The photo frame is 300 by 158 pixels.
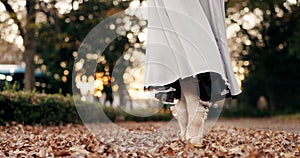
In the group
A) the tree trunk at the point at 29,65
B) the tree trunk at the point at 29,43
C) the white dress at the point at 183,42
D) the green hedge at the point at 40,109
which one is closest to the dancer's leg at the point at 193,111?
the white dress at the point at 183,42

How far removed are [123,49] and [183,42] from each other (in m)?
21.9

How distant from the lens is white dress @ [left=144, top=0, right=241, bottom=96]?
506cm

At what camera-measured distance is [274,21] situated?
27797 millimetres

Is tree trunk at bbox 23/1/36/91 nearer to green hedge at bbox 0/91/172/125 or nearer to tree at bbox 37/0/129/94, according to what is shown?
tree at bbox 37/0/129/94

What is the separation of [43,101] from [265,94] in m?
20.8

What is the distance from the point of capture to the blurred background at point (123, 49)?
776 inches

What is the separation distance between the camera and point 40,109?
12.7 metres

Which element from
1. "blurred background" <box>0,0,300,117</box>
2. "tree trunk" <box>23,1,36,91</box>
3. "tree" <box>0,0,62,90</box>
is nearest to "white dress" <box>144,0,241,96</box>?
"blurred background" <box>0,0,300,117</box>

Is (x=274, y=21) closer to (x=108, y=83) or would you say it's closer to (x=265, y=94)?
(x=265, y=94)

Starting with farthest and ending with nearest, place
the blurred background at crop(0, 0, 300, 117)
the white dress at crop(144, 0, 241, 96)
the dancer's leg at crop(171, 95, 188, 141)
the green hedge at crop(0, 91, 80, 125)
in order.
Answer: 1. the blurred background at crop(0, 0, 300, 117)
2. the green hedge at crop(0, 91, 80, 125)
3. the dancer's leg at crop(171, 95, 188, 141)
4. the white dress at crop(144, 0, 241, 96)

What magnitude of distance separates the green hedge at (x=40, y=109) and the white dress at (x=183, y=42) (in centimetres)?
676

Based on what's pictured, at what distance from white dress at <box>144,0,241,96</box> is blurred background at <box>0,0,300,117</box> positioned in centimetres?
1133

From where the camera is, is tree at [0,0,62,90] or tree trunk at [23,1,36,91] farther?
tree trunk at [23,1,36,91]

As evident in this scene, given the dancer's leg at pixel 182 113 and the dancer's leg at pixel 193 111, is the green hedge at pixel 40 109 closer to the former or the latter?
the dancer's leg at pixel 182 113
